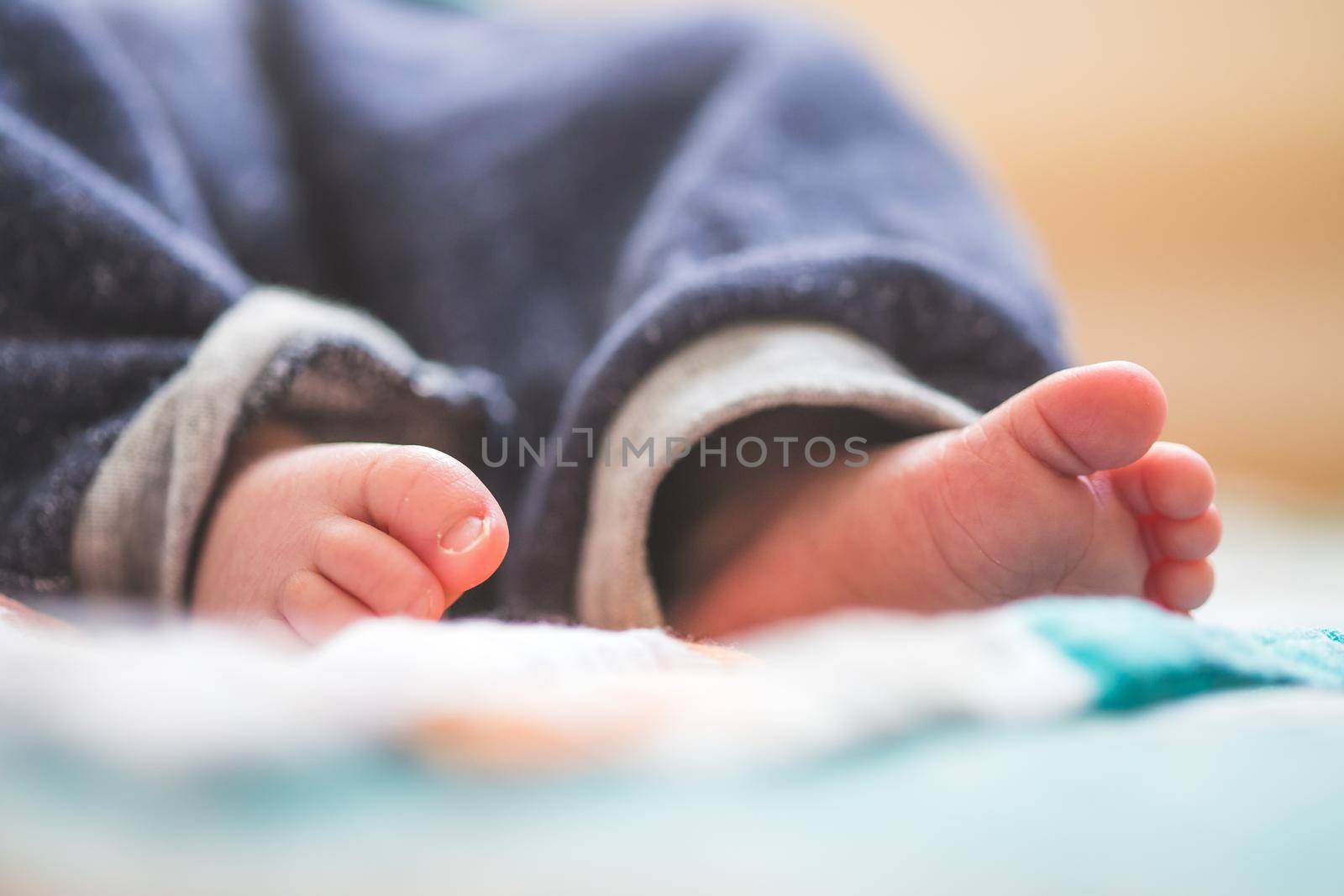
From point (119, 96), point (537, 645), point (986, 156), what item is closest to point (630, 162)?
point (119, 96)

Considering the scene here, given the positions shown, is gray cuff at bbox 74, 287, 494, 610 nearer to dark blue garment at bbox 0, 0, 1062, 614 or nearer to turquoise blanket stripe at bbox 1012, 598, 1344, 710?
dark blue garment at bbox 0, 0, 1062, 614

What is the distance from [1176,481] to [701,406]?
0.18 m

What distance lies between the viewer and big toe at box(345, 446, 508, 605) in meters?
0.32

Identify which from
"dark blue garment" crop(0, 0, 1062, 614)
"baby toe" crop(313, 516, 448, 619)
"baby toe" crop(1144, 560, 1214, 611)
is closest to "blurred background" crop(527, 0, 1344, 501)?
"dark blue garment" crop(0, 0, 1062, 614)

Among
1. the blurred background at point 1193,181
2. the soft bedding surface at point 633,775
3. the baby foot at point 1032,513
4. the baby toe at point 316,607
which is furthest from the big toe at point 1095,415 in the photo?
the blurred background at point 1193,181

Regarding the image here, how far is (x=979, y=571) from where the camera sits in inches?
15.0

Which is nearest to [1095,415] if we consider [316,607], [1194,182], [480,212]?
[316,607]

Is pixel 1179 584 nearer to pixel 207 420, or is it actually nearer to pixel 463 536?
pixel 463 536

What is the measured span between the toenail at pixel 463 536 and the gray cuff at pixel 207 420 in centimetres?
14

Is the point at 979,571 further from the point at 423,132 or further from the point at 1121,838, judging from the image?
the point at 423,132

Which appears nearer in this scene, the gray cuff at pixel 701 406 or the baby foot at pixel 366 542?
the baby foot at pixel 366 542

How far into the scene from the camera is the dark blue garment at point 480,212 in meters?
0.47

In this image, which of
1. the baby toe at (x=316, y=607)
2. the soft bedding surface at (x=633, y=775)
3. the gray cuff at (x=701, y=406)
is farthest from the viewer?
the gray cuff at (x=701, y=406)

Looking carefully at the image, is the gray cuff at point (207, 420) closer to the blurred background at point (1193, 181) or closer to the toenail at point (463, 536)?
the toenail at point (463, 536)
